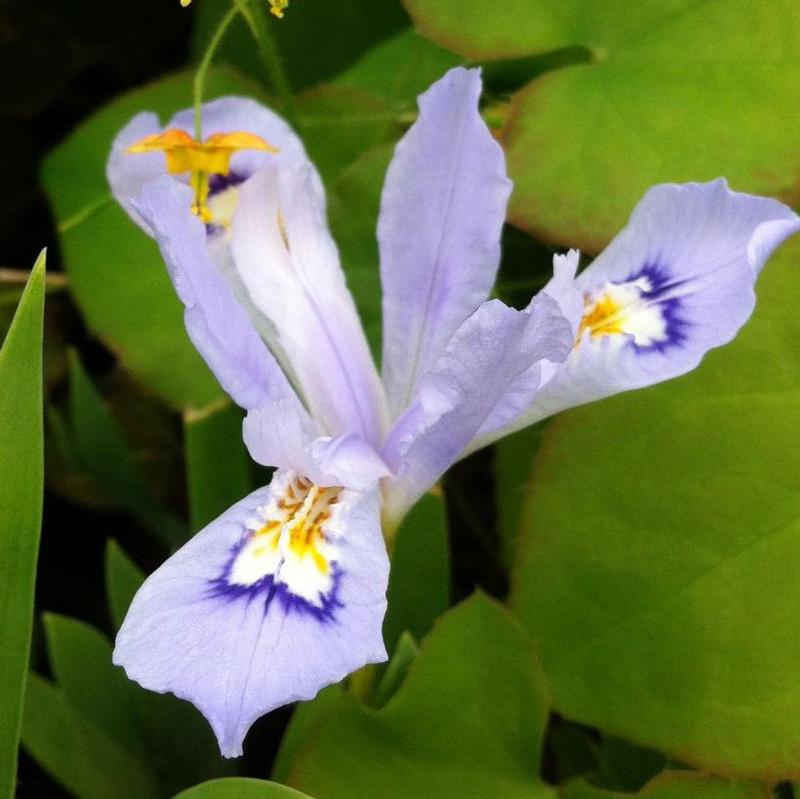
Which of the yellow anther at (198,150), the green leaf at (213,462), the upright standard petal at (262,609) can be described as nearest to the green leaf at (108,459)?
the green leaf at (213,462)

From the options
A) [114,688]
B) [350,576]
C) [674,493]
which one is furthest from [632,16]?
[114,688]

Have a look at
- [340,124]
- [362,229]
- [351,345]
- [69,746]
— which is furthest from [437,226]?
[69,746]

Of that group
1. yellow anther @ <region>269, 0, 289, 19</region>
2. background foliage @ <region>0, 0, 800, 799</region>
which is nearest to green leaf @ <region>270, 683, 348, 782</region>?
background foliage @ <region>0, 0, 800, 799</region>

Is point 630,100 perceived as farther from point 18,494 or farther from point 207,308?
point 18,494

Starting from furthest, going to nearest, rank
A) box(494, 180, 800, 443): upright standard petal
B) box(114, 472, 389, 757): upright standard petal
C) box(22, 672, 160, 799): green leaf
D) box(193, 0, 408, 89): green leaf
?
box(193, 0, 408, 89): green leaf, box(22, 672, 160, 799): green leaf, box(494, 180, 800, 443): upright standard petal, box(114, 472, 389, 757): upright standard petal

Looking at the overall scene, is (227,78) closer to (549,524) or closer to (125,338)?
(125,338)

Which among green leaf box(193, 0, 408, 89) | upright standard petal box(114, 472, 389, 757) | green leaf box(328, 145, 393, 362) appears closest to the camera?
upright standard petal box(114, 472, 389, 757)

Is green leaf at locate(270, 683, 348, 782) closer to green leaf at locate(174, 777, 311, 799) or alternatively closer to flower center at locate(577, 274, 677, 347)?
green leaf at locate(174, 777, 311, 799)
